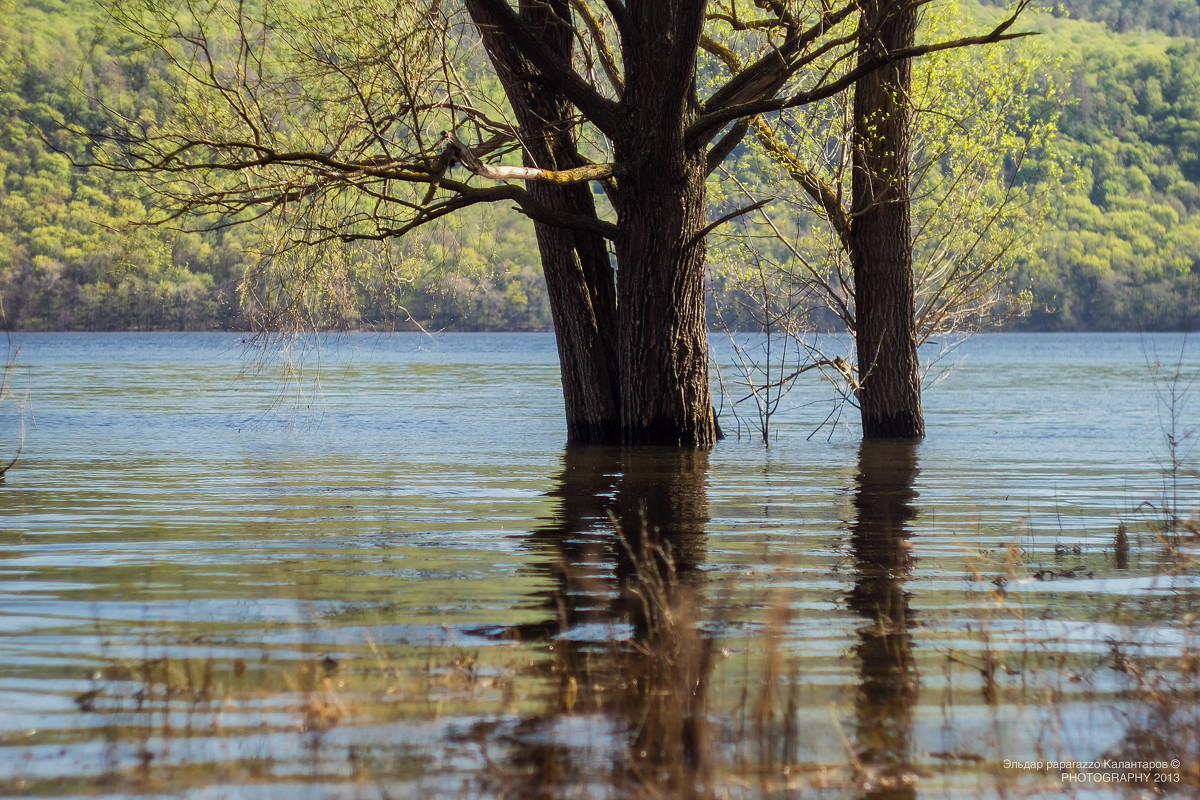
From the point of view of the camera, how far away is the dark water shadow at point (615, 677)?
3871 mm

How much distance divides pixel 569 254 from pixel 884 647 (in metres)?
10.1

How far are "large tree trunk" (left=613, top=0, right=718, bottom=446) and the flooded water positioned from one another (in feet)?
3.75

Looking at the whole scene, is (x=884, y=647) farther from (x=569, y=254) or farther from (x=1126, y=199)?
Result: (x=1126, y=199)

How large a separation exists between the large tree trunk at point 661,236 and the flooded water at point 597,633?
1.14 meters

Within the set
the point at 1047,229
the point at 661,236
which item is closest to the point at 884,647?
the point at 661,236

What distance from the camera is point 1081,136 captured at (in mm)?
144250

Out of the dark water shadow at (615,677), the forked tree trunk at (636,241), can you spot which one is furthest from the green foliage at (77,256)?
the dark water shadow at (615,677)

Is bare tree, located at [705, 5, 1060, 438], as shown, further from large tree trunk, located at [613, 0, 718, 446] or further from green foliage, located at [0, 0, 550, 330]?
green foliage, located at [0, 0, 550, 330]

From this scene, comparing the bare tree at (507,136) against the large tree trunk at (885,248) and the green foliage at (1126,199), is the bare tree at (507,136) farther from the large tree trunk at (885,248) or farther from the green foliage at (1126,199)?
the green foliage at (1126,199)

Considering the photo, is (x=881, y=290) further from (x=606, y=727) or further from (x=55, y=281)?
(x=55, y=281)

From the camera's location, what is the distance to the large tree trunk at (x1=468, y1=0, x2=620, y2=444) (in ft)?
46.4

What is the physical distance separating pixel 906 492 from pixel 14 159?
97.3m

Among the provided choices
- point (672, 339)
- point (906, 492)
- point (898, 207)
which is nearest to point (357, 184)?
point (672, 339)

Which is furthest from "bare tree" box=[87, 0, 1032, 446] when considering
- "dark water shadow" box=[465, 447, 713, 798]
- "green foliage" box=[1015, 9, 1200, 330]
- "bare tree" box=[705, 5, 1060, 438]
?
"green foliage" box=[1015, 9, 1200, 330]
